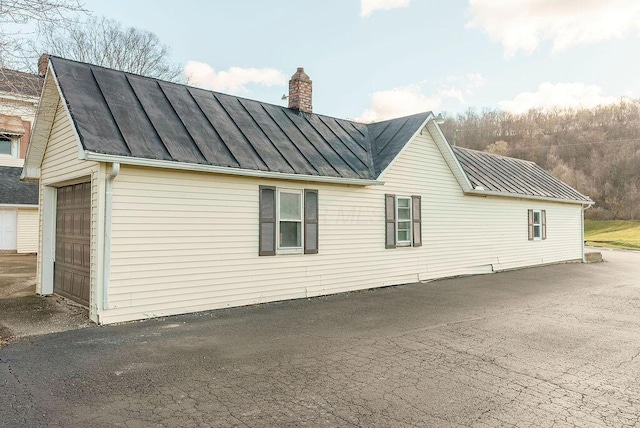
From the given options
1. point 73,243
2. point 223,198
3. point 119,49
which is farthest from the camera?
point 119,49

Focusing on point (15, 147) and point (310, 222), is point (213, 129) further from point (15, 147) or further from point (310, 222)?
point (15, 147)

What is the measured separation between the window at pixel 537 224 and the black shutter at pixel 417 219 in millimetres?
7196

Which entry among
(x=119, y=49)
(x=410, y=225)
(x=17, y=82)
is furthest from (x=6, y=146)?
(x=410, y=225)

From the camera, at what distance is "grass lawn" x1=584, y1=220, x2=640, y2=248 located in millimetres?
34938

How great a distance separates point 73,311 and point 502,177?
50.0ft

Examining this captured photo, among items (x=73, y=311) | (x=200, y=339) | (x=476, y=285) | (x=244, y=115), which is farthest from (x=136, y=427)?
(x=476, y=285)

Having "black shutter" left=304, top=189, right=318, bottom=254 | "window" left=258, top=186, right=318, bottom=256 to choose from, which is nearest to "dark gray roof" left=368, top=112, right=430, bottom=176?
"black shutter" left=304, top=189, right=318, bottom=254

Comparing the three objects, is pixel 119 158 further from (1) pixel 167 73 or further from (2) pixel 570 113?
(2) pixel 570 113

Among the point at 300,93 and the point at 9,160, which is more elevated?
the point at 300,93

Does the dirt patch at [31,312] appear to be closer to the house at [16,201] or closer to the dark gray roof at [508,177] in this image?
the house at [16,201]

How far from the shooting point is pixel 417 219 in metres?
12.3

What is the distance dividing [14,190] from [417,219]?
18.3 m

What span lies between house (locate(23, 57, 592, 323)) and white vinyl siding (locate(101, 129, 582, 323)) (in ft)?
0.09

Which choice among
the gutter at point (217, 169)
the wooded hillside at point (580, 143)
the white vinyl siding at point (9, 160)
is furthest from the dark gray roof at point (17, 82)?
the wooded hillside at point (580, 143)
